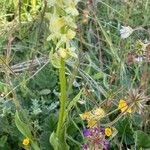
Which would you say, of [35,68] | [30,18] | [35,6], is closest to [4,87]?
[35,68]

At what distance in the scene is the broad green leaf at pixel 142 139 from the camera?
4.21 feet

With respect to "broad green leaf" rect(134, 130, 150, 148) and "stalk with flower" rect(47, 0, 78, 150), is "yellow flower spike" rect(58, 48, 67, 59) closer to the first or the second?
"stalk with flower" rect(47, 0, 78, 150)

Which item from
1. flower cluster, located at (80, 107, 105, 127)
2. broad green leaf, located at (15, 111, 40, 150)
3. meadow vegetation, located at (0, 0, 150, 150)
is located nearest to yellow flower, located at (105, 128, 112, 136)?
meadow vegetation, located at (0, 0, 150, 150)

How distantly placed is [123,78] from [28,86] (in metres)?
0.35

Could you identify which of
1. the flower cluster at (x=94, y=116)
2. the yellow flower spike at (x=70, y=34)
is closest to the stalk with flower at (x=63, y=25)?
the yellow flower spike at (x=70, y=34)

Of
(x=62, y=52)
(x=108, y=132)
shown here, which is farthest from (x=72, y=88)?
(x=62, y=52)

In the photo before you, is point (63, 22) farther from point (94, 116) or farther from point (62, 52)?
point (94, 116)

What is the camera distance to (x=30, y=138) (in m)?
1.25

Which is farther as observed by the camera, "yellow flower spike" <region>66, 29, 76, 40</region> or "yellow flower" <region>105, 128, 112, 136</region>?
"yellow flower" <region>105, 128, 112, 136</region>

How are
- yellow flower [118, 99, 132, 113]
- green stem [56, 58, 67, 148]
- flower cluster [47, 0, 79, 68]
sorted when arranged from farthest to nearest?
1. yellow flower [118, 99, 132, 113]
2. green stem [56, 58, 67, 148]
3. flower cluster [47, 0, 79, 68]

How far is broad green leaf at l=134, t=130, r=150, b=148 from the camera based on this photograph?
1.28m

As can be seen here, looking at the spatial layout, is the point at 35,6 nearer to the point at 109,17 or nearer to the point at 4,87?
the point at 109,17

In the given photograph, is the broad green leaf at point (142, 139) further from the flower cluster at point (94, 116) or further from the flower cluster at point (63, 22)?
the flower cluster at point (63, 22)

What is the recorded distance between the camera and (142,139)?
1.31 metres
